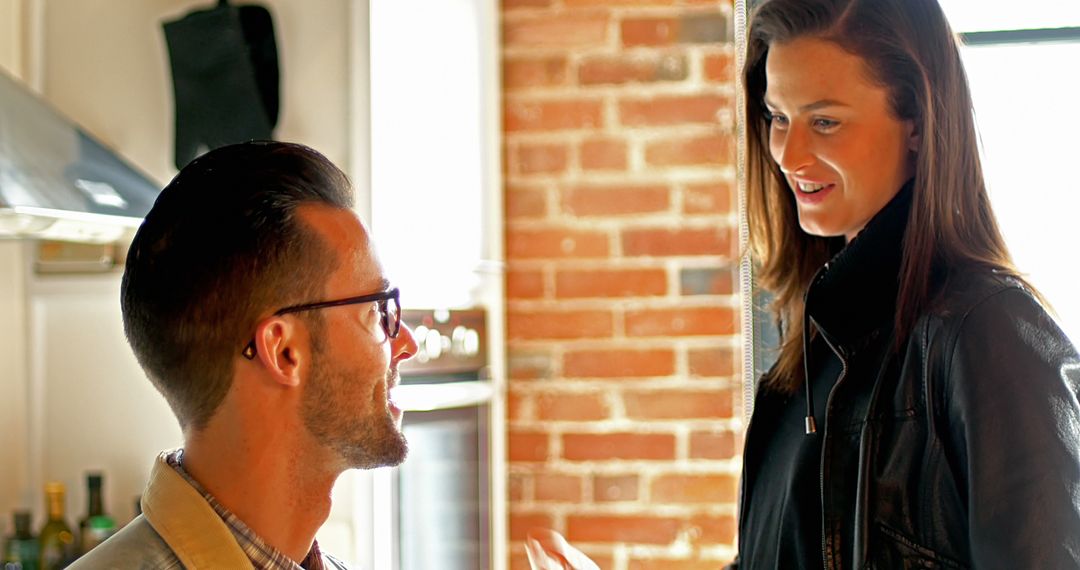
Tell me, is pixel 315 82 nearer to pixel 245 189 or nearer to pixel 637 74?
pixel 637 74

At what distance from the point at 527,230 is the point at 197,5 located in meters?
0.76

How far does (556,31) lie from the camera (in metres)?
2.52

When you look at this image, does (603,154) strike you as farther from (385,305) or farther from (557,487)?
(385,305)

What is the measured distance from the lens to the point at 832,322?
4.83 feet

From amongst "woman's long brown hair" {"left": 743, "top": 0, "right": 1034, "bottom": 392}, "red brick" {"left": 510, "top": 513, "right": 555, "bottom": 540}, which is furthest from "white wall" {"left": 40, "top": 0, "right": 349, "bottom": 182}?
"woman's long brown hair" {"left": 743, "top": 0, "right": 1034, "bottom": 392}

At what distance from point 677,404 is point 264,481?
4.34 feet

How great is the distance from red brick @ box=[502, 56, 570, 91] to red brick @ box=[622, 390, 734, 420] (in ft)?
2.11

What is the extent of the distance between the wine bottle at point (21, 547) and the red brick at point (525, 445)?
90cm

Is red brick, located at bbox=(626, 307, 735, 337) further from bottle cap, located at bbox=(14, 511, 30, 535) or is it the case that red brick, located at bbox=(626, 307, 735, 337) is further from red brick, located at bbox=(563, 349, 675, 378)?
bottle cap, located at bbox=(14, 511, 30, 535)

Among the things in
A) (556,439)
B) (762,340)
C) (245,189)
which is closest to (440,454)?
(556,439)

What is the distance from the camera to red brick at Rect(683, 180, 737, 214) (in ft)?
8.00

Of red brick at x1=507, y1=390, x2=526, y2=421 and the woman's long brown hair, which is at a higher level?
the woman's long brown hair

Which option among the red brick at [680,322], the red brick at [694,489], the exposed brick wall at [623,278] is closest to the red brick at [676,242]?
the exposed brick wall at [623,278]

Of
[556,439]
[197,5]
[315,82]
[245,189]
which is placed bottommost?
[556,439]
